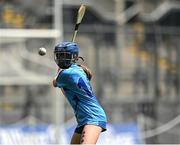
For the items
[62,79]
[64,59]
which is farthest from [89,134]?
[64,59]

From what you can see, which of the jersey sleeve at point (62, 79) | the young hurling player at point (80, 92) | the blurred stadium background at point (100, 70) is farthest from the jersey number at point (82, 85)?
the blurred stadium background at point (100, 70)

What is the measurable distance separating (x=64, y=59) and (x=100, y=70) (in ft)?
20.3

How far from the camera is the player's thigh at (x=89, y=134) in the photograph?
6410 millimetres

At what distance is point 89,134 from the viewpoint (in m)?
6.43

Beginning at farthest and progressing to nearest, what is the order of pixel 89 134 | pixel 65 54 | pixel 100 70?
1. pixel 100 70
2. pixel 65 54
3. pixel 89 134

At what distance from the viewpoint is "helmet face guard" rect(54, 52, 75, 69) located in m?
6.55

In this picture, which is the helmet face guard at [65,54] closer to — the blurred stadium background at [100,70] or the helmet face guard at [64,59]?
the helmet face guard at [64,59]

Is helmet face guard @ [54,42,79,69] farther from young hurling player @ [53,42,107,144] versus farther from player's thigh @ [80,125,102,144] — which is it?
player's thigh @ [80,125,102,144]

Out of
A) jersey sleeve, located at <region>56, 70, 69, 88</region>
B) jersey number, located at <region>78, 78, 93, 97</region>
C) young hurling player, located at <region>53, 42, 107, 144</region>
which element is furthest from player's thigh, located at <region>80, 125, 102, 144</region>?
jersey sleeve, located at <region>56, 70, 69, 88</region>

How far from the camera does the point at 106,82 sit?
1270cm

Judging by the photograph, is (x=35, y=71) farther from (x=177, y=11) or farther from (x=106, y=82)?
(x=177, y=11)

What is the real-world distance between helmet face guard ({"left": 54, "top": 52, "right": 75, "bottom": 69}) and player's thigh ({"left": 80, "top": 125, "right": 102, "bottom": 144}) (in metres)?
0.60

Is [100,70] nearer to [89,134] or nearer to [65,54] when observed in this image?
[65,54]

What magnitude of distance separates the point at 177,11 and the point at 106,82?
205 centimetres
